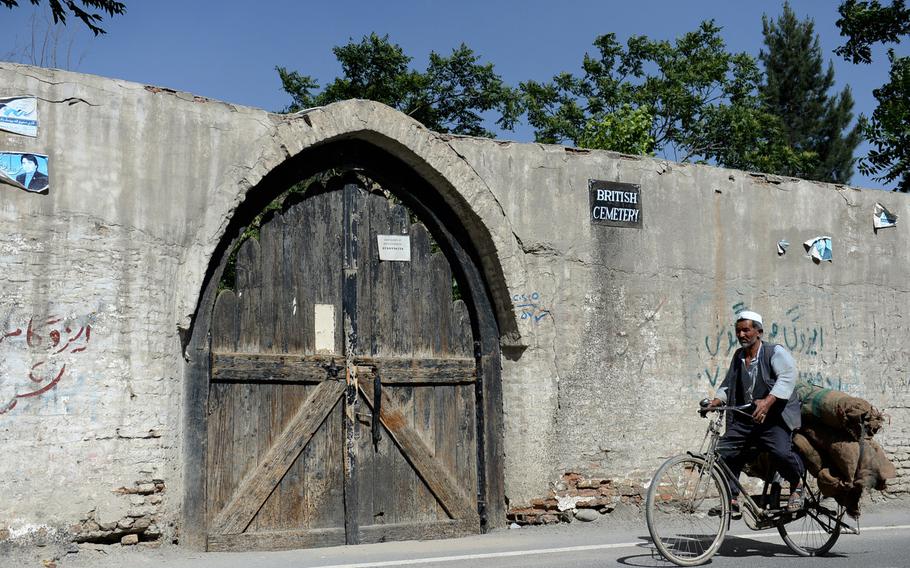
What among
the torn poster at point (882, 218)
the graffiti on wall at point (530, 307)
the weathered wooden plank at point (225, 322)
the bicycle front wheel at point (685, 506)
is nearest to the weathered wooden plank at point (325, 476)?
the weathered wooden plank at point (225, 322)

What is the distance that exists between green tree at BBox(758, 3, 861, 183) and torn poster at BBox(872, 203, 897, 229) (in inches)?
983

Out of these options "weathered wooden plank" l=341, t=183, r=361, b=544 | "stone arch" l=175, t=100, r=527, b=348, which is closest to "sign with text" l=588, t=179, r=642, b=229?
"stone arch" l=175, t=100, r=527, b=348

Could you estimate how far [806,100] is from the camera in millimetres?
36031

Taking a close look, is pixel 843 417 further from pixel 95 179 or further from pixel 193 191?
pixel 95 179

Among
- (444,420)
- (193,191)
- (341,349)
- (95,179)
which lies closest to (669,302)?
(444,420)

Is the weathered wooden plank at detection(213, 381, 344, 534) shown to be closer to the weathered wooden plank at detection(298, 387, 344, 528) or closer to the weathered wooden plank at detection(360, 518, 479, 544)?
the weathered wooden plank at detection(298, 387, 344, 528)

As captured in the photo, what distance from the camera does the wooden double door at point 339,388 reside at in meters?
7.65

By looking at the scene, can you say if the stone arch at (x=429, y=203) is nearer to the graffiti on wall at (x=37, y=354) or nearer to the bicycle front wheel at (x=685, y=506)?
the graffiti on wall at (x=37, y=354)

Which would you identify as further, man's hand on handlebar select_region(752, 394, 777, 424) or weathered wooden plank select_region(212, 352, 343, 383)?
weathered wooden plank select_region(212, 352, 343, 383)

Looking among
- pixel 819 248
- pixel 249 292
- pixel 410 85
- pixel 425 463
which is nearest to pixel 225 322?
pixel 249 292

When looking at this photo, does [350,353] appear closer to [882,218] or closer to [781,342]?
[781,342]

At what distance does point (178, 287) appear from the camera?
7230 mm

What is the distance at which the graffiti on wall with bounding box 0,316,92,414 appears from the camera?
659 cm

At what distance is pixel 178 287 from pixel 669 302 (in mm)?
4390
